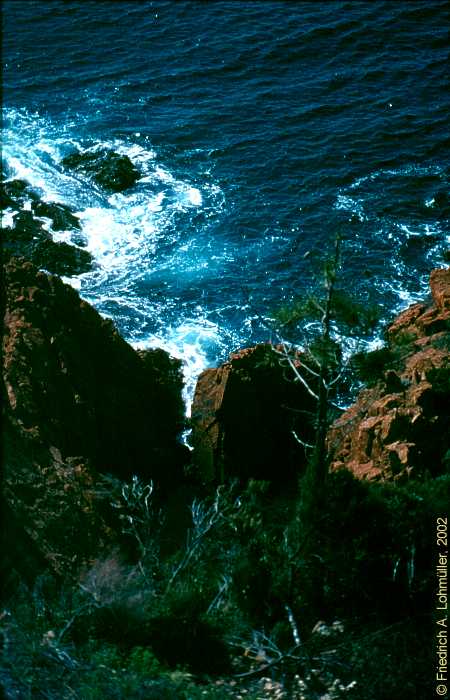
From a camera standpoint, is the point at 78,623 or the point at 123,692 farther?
the point at 78,623

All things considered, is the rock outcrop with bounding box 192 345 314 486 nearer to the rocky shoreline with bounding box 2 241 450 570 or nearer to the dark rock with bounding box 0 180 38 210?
the rocky shoreline with bounding box 2 241 450 570

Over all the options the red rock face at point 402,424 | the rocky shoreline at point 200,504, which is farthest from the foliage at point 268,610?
the red rock face at point 402,424

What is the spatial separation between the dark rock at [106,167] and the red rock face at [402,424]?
68.3ft

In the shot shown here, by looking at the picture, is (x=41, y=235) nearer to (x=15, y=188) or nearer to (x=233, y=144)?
(x=15, y=188)

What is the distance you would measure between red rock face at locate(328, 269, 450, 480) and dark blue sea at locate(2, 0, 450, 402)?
8.76m

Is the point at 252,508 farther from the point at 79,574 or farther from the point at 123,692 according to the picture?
the point at 123,692

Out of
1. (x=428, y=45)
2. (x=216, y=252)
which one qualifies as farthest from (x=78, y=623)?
(x=428, y=45)

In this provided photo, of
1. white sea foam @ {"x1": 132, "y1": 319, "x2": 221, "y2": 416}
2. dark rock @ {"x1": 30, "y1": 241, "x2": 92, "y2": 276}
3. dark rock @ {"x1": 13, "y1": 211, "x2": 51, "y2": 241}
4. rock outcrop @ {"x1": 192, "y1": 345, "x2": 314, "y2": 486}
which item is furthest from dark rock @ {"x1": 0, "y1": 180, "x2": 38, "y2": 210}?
rock outcrop @ {"x1": 192, "y1": 345, "x2": 314, "y2": 486}

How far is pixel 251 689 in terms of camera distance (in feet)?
67.4

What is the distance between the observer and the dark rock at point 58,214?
4472 centimetres

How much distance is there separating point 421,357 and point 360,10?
116 ft

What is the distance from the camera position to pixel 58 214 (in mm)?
45219

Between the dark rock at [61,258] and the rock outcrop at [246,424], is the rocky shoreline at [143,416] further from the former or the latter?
the dark rock at [61,258]

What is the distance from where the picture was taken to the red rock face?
26703 mm
